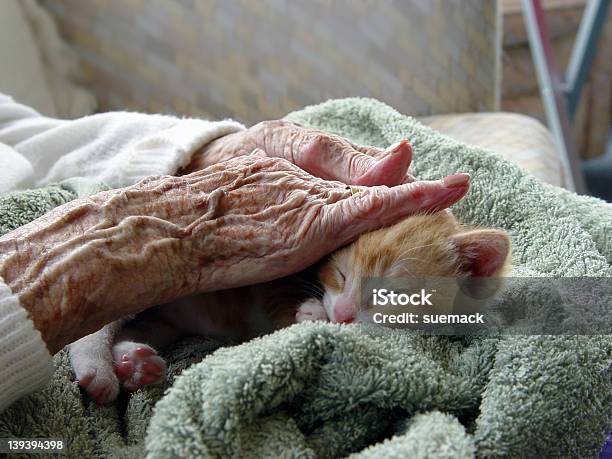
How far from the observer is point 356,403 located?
1.96 feet

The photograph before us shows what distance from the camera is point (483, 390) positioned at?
65cm

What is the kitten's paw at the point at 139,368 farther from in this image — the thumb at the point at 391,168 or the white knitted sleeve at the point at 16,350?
the thumb at the point at 391,168

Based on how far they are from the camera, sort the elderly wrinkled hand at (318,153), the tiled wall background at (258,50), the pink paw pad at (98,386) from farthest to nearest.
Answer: the tiled wall background at (258,50), the elderly wrinkled hand at (318,153), the pink paw pad at (98,386)

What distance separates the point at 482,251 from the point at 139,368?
14.8 inches

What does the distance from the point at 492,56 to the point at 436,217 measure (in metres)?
1.08

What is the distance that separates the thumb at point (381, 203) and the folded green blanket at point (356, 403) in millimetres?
111

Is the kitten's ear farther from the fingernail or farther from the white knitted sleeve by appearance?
the white knitted sleeve

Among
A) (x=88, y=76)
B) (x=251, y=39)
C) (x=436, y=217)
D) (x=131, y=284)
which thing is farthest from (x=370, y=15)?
(x=131, y=284)

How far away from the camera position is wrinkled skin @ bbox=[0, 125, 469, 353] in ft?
2.08

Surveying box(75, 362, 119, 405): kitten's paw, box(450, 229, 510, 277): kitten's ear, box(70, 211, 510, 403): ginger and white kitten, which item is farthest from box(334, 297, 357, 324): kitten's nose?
box(75, 362, 119, 405): kitten's paw

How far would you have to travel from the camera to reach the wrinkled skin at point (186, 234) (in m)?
0.63

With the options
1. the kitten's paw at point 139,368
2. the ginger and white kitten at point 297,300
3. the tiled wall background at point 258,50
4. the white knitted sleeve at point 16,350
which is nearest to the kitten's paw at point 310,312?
the ginger and white kitten at point 297,300

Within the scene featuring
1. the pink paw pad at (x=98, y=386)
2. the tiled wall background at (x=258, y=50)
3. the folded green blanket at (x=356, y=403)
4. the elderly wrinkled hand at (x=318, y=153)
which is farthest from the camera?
the tiled wall background at (x=258, y=50)

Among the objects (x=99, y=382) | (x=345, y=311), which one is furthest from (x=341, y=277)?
(x=99, y=382)
